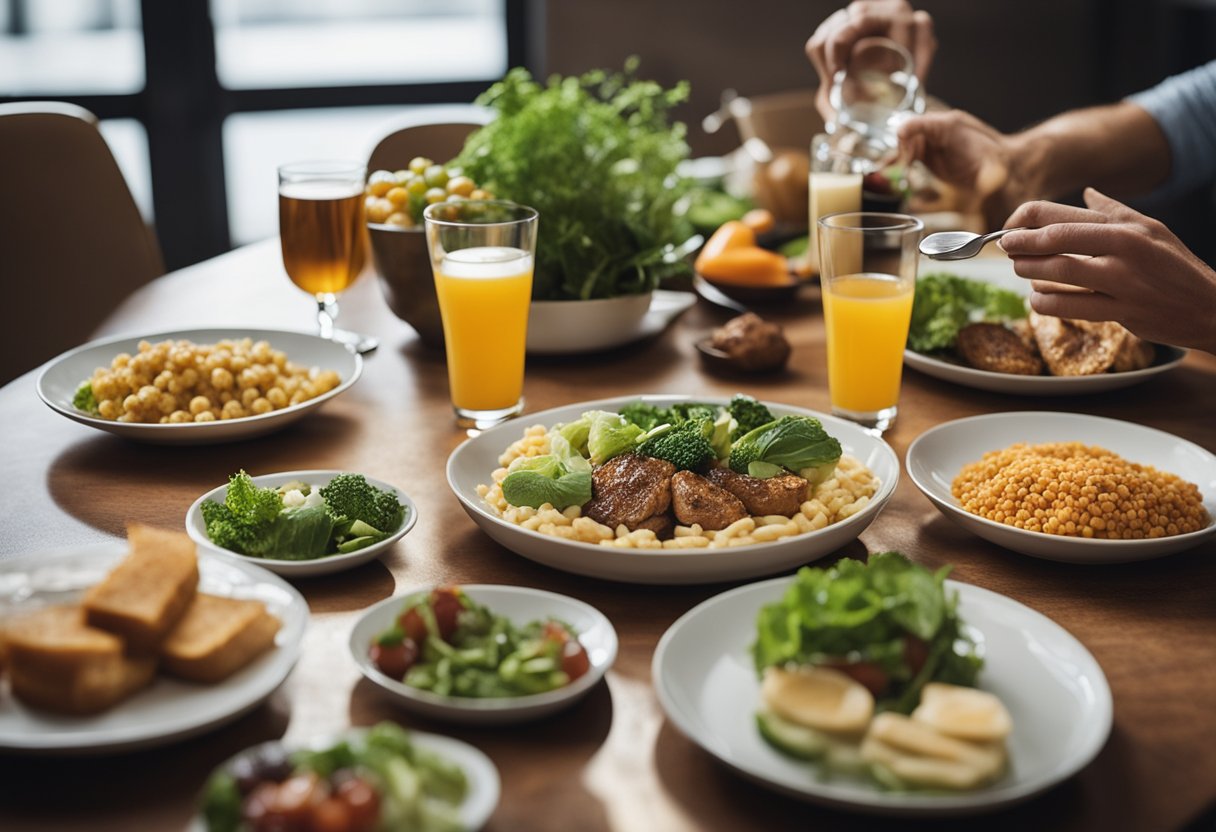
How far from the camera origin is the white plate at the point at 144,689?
0.98m

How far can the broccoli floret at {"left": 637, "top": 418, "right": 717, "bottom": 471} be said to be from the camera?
4.78 feet

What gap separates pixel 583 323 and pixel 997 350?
2.35 feet

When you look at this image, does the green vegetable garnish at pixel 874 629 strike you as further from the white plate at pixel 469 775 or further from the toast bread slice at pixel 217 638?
the toast bread slice at pixel 217 638

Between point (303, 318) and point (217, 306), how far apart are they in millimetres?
203

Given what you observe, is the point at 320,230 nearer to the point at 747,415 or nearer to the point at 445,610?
the point at 747,415

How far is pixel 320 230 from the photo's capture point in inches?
81.6

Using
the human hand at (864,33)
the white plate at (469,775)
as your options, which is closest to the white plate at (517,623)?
the white plate at (469,775)

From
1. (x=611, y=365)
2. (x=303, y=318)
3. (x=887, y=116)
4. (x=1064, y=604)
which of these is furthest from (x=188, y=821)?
(x=887, y=116)

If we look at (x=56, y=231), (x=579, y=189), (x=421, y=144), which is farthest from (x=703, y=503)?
(x=421, y=144)

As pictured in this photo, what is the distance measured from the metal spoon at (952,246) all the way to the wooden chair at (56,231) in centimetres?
197

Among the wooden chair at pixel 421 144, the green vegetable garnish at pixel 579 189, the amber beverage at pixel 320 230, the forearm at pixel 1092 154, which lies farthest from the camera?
the wooden chair at pixel 421 144

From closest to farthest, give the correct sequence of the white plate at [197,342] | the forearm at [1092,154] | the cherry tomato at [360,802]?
the cherry tomato at [360,802], the white plate at [197,342], the forearm at [1092,154]

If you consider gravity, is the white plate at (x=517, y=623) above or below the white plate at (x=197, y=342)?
below

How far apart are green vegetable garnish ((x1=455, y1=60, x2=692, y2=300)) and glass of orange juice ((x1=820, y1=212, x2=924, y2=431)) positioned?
1.47 ft
